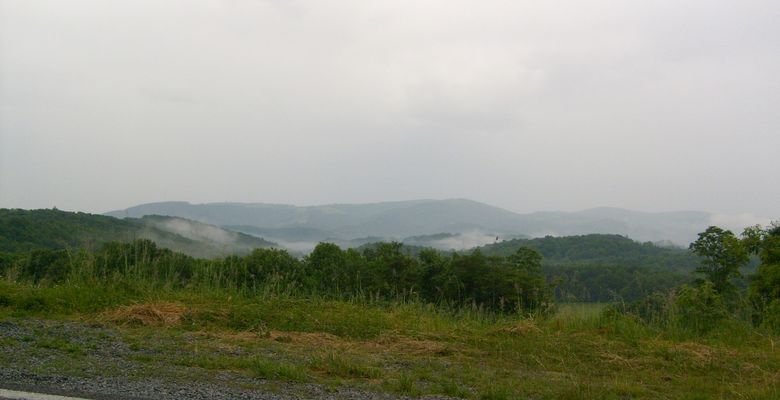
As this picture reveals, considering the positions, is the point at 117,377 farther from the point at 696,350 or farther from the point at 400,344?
the point at 696,350

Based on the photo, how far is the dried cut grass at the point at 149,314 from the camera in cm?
795

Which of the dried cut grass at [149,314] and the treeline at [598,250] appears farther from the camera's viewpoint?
the treeline at [598,250]

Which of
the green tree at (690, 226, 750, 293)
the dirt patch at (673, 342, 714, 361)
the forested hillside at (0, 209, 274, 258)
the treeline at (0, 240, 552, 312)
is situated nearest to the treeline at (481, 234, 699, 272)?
the forested hillside at (0, 209, 274, 258)

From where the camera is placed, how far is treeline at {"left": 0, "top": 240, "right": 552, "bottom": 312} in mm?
10320

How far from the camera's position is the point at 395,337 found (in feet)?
25.5

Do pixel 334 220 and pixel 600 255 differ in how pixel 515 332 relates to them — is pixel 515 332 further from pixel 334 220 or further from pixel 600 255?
pixel 334 220

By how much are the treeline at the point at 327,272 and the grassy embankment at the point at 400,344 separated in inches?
19.3

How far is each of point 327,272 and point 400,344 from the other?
23.2 ft

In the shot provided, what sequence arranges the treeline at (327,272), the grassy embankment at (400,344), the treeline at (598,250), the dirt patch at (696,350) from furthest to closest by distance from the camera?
the treeline at (598,250) < the treeline at (327,272) < the dirt patch at (696,350) < the grassy embankment at (400,344)

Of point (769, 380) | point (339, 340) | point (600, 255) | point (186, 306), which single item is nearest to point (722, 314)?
point (769, 380)

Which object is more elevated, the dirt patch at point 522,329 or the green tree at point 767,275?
the green tree at point 767,275

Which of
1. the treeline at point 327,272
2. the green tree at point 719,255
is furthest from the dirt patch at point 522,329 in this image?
the green tree at point 719,255

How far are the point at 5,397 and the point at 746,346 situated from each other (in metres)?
8.42

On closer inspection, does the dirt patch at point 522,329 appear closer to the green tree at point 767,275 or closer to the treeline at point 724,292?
the treeline at point 724,292
